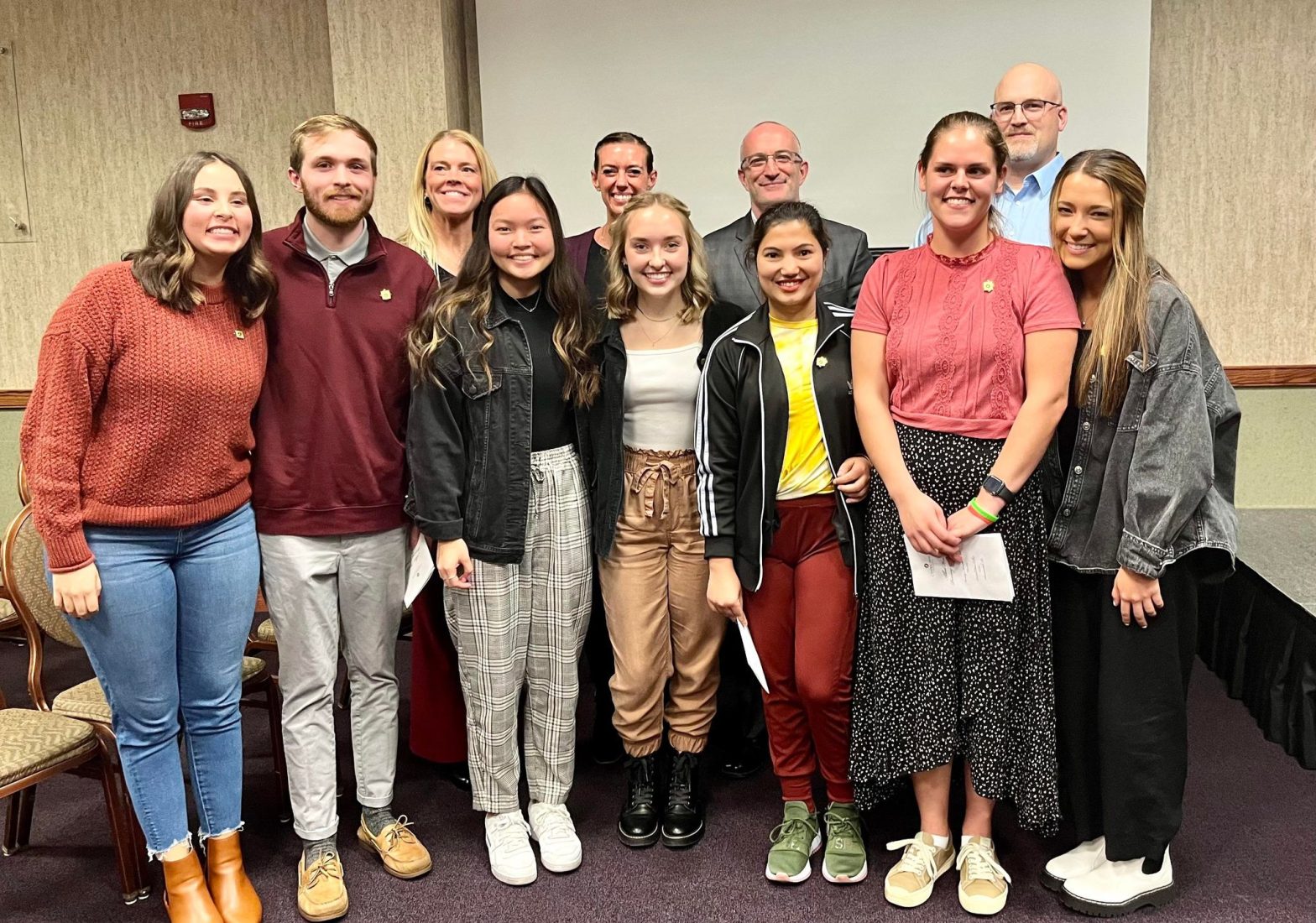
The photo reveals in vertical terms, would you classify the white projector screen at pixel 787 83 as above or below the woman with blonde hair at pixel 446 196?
above

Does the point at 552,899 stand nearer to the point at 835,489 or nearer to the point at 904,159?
the point at 835,489

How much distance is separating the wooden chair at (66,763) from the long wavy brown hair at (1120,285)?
227 centimetres

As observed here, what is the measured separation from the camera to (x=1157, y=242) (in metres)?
3.94

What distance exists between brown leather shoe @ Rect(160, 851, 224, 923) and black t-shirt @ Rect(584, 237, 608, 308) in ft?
5.58

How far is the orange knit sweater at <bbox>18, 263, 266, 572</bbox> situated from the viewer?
1.84 m

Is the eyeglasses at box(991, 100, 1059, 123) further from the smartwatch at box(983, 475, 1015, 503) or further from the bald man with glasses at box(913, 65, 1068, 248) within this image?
the smartwatch at box(983, 475, 1015, 503)

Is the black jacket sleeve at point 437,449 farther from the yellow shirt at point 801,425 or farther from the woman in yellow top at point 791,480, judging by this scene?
the yellow shirt at point 801,425

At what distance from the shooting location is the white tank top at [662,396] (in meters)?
2.28

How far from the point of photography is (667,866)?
2.32 m

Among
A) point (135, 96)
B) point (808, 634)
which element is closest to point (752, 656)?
point (808, 634)

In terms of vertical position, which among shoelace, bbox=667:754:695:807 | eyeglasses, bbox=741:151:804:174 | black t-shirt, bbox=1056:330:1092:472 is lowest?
shoelace, bbox=667:754:695:807

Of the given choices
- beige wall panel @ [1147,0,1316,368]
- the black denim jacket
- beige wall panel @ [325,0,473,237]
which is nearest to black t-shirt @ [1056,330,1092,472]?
the black denim jacket

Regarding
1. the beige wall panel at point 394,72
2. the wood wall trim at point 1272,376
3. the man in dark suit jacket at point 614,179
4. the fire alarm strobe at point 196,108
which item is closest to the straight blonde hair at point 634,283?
the man in dark suit jacket at point 614,179

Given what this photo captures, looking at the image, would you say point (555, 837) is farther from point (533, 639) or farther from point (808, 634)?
point (808, 634)
